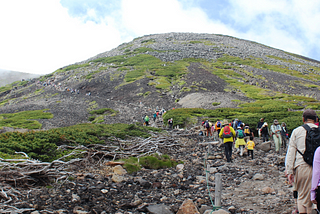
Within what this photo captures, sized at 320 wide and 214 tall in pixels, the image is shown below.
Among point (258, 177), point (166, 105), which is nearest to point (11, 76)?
point (166, 105)

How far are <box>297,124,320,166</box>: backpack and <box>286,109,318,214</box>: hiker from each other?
87 millimetres

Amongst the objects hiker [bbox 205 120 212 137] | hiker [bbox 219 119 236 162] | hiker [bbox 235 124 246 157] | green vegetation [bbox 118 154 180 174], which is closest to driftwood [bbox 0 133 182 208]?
green vegetation [bbox 118 154 180 174]

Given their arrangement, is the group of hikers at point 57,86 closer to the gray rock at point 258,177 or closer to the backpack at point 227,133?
the backpack at point 227,133

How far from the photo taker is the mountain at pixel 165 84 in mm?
45469

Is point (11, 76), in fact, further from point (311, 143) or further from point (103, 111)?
point (311, 143)

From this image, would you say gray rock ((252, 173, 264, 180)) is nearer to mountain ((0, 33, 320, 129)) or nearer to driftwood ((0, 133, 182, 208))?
driftwood ((0, 133, 182, 208))

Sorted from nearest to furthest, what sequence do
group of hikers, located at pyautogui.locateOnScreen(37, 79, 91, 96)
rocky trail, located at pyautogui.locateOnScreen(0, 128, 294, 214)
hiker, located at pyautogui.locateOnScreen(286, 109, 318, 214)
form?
1. hiker, located at pyautogui.locateOnScreen(286, 109, 318, 214)
2. rocky trail, located at pyautogui.locateOnScreen(0, 128, 294, 214)
3. group of hikers, located at pyautogui.locateOnScreen(37, 79, 91, 96)

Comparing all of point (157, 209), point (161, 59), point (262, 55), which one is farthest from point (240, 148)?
point (262, 55)

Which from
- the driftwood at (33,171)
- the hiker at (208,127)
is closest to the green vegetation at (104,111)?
the hiker at (208,127)

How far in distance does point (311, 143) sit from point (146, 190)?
243 inches

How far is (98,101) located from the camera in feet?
172

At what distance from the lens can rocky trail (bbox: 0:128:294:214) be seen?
7.11 meters

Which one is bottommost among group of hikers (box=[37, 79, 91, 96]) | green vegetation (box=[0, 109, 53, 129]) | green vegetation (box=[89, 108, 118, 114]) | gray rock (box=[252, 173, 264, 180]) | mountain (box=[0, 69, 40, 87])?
gray rock (box=[252, 173, 264, 180])

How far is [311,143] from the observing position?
497cm
